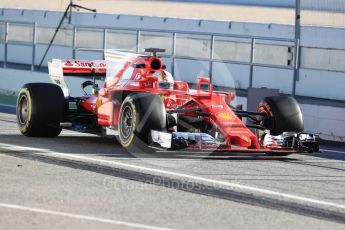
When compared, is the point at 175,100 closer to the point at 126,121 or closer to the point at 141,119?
the point at 126,121

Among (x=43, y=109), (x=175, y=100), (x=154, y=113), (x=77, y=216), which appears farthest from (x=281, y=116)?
(x=77, y=216)

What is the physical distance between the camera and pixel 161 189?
36.8 ft

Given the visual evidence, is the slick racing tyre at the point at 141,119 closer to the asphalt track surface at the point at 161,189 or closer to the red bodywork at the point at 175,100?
the asphalt track surface at the point at 161,189

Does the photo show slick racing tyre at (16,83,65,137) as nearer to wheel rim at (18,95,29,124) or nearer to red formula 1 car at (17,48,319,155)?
red formula 1 car at (17,48,319,155)

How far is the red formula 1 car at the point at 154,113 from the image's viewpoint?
45.9ft

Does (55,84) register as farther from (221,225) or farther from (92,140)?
(221,225)

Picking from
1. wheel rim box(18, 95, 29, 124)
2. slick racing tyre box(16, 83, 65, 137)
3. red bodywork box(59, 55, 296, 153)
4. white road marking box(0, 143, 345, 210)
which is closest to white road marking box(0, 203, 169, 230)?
white road marking box(0, 143, 345, 210)

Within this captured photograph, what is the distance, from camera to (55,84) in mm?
16656

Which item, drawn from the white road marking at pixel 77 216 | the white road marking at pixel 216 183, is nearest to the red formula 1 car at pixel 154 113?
the white road marking at pixel 216 183

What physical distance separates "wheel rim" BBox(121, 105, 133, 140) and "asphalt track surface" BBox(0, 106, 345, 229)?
29cm

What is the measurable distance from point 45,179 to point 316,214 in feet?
10.9

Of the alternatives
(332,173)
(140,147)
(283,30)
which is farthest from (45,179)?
(283,30)

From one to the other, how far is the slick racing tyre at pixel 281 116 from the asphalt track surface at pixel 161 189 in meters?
0.45

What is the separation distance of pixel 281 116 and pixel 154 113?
211cm
